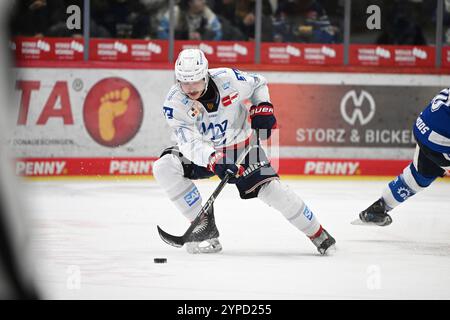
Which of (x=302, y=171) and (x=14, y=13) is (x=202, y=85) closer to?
(x=14, y=13)

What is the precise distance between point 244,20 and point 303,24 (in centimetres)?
59

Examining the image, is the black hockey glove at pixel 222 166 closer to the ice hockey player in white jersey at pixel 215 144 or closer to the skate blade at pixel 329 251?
the ice hockey player in white jersey at pixel 215 144

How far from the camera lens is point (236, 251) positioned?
13.8 ft

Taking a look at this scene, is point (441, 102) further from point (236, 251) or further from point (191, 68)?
point (191, 68)

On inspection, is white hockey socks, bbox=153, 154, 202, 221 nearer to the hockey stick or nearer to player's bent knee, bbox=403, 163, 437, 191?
the hockey stick

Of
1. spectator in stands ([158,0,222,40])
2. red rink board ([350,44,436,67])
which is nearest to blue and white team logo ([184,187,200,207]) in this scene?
spectator in stands ([158,0,222,40])

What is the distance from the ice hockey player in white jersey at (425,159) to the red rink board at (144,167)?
3.04m

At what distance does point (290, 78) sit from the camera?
7.93m

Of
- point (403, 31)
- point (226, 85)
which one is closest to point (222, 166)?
point (226, 85)

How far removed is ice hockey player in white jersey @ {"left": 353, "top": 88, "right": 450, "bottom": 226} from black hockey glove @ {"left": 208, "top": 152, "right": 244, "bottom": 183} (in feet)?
3.89

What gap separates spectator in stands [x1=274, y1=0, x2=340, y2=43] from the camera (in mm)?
8039

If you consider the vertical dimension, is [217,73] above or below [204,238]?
above
